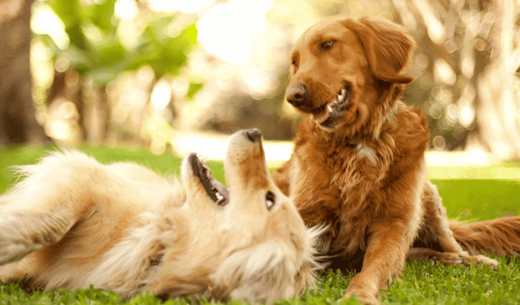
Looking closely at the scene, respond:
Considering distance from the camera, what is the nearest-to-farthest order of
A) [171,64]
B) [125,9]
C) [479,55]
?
[171,64] → [125,9] → [479,55]

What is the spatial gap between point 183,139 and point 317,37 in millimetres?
14228

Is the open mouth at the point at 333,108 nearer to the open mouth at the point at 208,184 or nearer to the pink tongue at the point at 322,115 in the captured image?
the pink tongue at the point at 322,115

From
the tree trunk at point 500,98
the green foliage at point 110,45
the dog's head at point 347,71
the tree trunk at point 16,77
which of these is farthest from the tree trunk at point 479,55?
the dog's head at point 347,71

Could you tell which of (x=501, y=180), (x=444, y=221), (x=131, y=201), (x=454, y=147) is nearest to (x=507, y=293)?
(x=444, y=221)

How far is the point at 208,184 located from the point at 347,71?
45.8 inches

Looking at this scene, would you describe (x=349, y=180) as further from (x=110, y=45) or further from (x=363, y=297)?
(x=110, y=45)

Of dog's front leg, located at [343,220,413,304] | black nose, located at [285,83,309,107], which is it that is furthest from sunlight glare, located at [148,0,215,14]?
dog's front leg, located at [343,220,413,304]

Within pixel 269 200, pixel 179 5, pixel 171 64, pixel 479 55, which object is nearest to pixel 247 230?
pixel 269 200

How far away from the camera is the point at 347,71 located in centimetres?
262

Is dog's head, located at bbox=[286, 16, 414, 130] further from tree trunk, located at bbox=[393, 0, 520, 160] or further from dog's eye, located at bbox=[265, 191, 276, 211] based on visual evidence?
tree trunk, located at bbox=[393, 0, 520, 160]

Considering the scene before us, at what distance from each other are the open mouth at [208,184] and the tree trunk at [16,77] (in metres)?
6.35

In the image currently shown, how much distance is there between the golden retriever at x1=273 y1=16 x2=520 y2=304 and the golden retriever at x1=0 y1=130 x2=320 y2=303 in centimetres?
39

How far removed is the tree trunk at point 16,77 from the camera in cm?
691

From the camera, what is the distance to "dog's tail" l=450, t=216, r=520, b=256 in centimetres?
301
